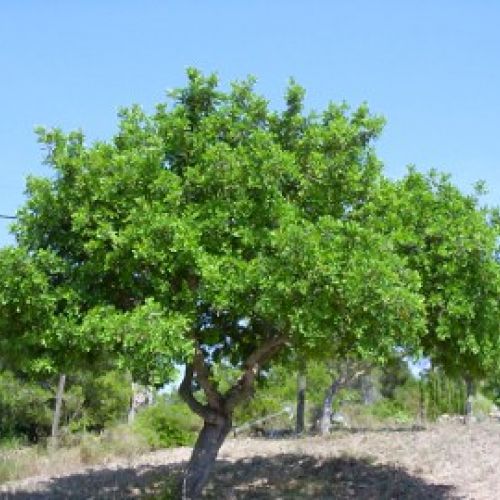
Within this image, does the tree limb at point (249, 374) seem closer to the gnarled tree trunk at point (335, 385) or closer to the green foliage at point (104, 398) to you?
the gnarled tree trunk at point (335, 385)

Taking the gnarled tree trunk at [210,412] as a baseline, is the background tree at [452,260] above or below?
above

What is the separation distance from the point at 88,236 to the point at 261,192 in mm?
2588

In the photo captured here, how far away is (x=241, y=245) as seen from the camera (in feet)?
37.3

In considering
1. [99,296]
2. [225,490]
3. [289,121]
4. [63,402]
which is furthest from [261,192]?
[63,402]

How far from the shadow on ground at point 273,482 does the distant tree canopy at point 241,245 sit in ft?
8.03

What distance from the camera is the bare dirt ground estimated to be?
48.5ft

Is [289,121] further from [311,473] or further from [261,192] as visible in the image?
[311,473]

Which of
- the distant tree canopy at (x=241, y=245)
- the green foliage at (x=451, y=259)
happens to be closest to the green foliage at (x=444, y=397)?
the distant tree canopy at (x=241, y=245)

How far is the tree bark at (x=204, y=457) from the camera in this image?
13.3 m

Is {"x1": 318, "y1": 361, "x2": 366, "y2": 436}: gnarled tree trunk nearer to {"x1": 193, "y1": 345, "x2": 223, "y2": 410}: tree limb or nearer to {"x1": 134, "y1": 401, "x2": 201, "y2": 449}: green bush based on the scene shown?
{"x1": 134, "y1": 401, "x2": 201, "y2": 449}: green bush

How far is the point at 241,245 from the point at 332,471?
6870 millimetres

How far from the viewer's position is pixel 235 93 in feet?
42.2

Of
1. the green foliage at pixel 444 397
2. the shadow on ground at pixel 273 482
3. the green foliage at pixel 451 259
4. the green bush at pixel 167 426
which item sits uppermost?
the green foliage at pixel 451 259

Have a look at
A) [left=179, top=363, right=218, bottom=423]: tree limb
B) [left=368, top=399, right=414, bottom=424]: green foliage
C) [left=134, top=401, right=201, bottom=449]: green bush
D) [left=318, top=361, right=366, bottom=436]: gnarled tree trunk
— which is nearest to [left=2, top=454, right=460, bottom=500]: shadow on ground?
[left=179, top=363, right=218, bottom=423]: tree limb
